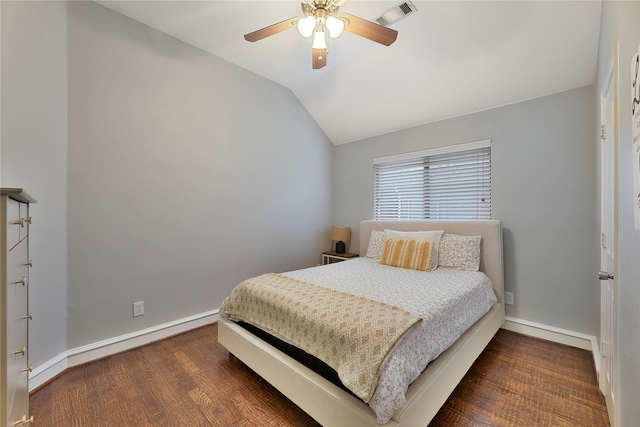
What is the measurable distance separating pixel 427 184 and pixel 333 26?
2189 mm

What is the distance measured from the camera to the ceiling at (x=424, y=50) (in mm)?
1997

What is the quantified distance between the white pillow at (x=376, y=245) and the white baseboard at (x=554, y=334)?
140 centimetres

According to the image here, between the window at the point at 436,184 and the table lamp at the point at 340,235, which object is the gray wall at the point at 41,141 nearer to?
the table lamp at the point at 340,235

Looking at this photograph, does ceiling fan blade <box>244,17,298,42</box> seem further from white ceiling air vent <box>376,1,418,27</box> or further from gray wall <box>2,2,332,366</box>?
gray wall <box>2,2,332,366</box>

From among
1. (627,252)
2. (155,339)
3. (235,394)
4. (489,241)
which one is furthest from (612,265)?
(155,339)

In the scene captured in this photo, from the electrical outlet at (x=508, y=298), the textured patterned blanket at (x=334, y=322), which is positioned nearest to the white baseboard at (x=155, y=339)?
the electrical outlet at (x=508, y=298)

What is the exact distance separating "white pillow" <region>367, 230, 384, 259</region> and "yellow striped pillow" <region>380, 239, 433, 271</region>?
29cm

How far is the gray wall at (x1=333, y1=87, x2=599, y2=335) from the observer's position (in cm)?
228

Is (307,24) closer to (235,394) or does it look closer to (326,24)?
(326,24)

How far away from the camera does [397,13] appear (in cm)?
212

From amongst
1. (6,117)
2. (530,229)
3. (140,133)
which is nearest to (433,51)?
(530,229)

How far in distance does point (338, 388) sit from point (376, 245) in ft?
6.76

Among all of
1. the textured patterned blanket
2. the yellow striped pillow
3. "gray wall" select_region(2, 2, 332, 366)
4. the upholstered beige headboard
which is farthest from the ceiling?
the textured patterned blanket

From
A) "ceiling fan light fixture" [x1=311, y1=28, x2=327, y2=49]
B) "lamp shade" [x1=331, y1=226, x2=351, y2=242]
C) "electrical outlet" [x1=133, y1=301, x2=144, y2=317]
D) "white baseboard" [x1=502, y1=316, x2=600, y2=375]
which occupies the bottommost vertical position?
"white baseboard" [x1=502, y1=316, x2=600, y2=375]
